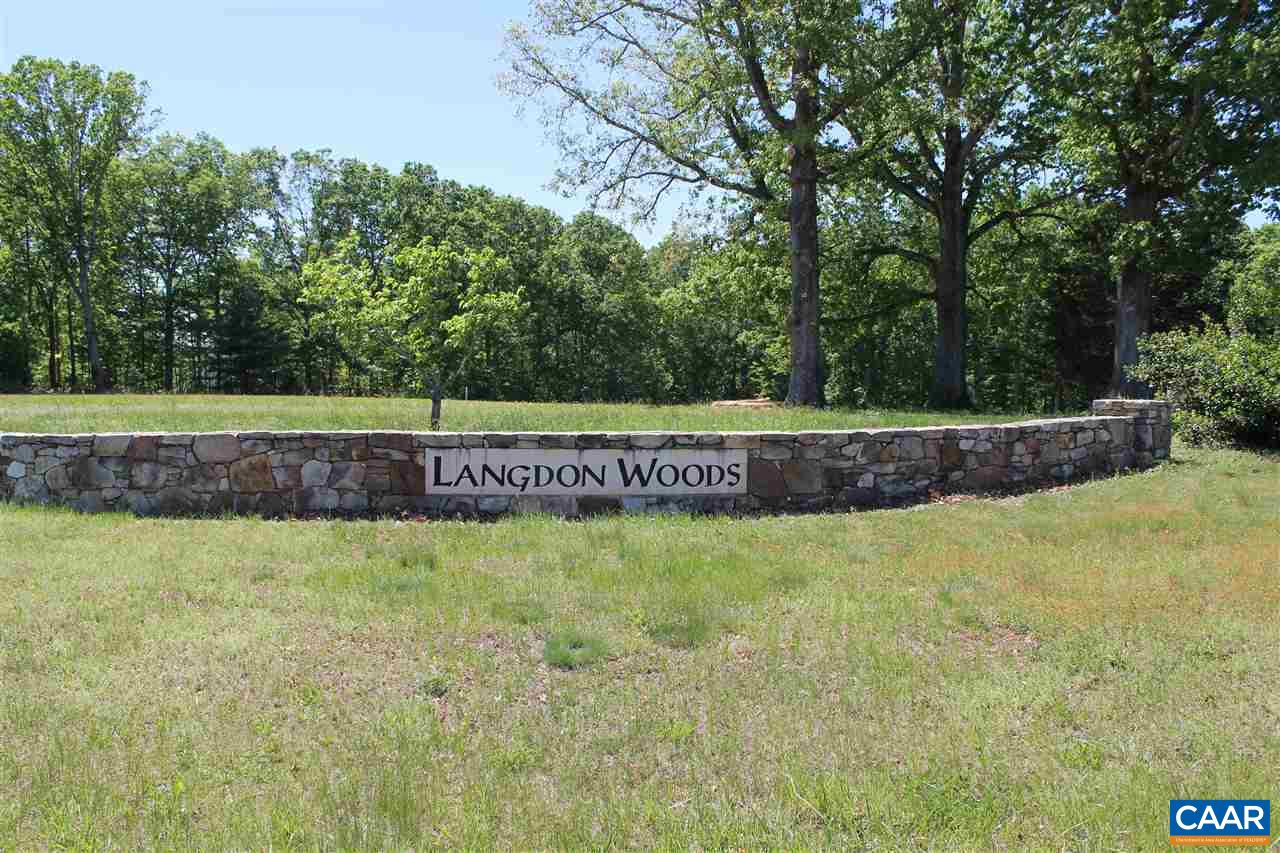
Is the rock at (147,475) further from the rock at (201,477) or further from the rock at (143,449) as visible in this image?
the rock at (201,477)

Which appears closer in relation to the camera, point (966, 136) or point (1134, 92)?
point (1134, 92)

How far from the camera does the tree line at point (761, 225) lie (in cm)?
1514

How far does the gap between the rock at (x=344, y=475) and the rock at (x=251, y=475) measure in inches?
22.3

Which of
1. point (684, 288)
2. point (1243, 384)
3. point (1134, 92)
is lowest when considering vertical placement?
point (1243, 384)

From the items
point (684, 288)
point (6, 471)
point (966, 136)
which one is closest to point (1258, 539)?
point (6, 471)

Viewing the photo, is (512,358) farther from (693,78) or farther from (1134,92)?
(1134,92)

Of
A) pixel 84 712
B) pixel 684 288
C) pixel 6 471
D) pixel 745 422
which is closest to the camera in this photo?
pixel 84 712

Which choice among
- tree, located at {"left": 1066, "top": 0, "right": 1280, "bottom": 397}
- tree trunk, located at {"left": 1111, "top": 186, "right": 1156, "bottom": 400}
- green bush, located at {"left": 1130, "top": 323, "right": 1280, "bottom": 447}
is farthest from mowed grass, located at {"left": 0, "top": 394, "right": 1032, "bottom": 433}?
tree trunk, located at {"left": 1111, "top": 186, "right": 1156, "bottom": 400}

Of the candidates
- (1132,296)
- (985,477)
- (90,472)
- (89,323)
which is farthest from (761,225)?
(89,323)

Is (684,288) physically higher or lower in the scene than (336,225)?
lower

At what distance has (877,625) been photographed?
14.6 feet

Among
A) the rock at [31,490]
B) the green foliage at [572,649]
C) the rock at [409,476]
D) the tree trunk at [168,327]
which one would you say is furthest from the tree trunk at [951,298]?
the tree trunk at [168,327]

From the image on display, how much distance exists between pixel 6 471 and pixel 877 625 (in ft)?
26.2

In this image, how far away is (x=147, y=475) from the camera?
7.57 meters
